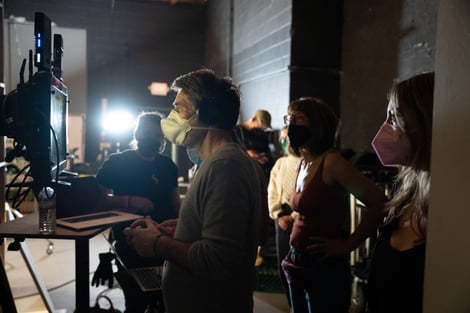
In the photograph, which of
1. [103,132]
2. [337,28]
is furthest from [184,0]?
[337,28]

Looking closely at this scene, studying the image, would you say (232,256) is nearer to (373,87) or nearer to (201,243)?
(201,243)

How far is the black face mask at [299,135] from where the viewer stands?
183 centimetres

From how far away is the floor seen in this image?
336 centimetres

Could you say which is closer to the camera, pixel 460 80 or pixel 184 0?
pixel 460 80

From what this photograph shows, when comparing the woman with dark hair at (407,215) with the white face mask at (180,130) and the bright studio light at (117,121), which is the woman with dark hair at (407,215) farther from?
the bright studio light at (117,121)

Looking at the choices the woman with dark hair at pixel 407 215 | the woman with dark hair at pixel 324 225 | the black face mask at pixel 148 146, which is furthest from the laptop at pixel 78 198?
the woman with dark hair at pixel 407 215

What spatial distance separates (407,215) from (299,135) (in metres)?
0.71

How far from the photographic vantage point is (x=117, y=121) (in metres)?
7.13

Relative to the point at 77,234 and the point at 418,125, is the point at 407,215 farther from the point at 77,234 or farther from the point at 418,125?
the point at 77,234

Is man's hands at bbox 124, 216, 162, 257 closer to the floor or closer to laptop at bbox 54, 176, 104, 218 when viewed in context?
laptop at bbox 54, 176, 104, 218

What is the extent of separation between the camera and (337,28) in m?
4.27

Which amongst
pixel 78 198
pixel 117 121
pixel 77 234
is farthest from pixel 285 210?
pixel 117 121

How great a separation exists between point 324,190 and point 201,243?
706 mm

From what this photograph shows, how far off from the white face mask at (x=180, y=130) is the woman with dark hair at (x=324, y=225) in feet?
1.93
